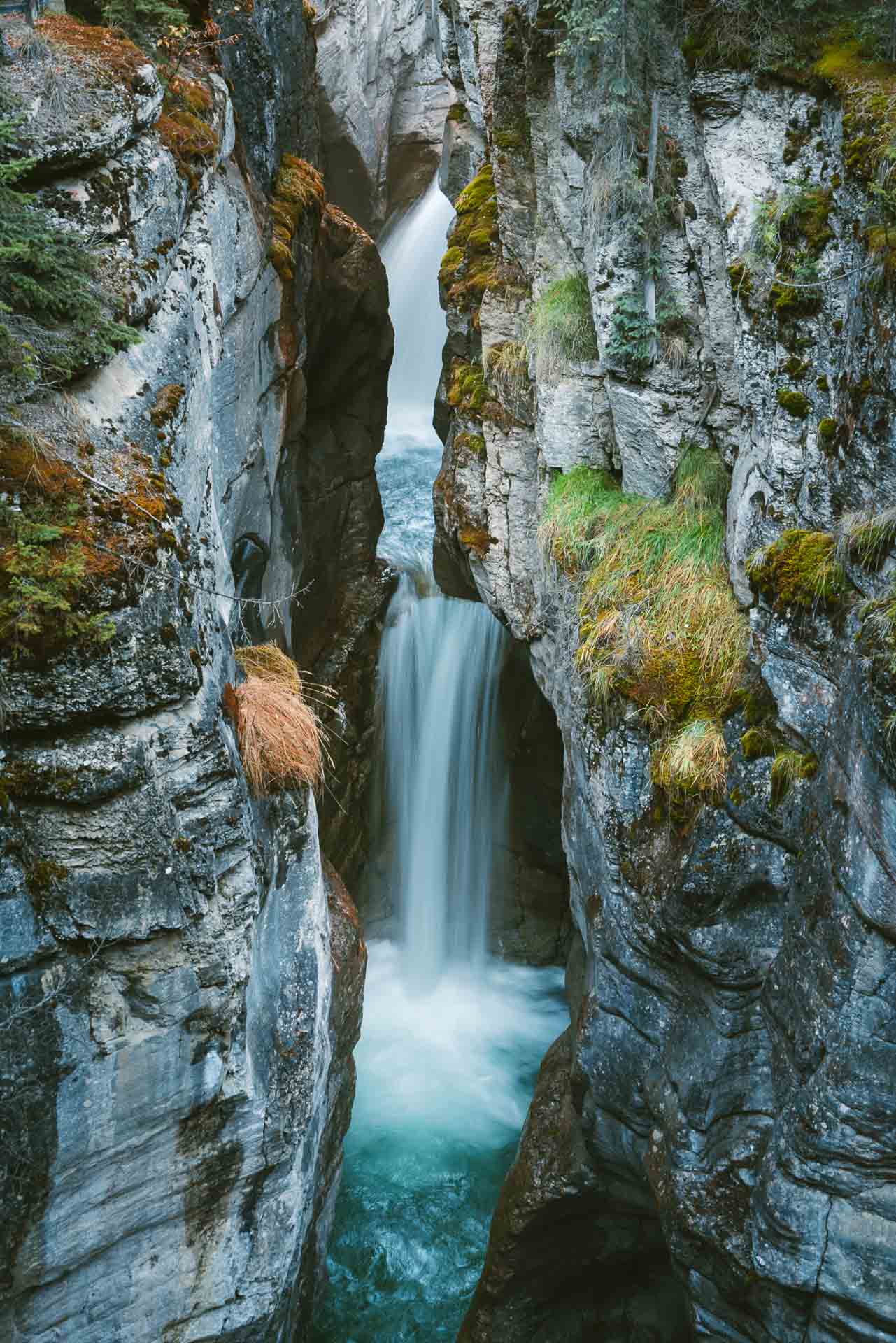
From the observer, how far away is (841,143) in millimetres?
5672

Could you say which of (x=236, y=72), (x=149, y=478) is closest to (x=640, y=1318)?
(x=149, y=478)

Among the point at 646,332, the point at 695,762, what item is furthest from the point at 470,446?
the point at 695,762

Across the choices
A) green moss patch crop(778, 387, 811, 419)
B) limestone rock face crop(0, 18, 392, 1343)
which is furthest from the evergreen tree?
green moss patch crop(778, 387, 811, 419)

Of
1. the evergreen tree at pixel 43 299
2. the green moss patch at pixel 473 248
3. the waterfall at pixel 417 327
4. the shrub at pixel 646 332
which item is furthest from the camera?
the waterfall at pixel 417 327

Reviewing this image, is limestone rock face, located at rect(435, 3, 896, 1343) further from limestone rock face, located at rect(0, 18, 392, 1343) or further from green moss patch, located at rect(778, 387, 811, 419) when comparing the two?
limestone rock face, located at rect(0, 18, 392, 1343)

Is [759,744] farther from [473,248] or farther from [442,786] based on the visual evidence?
[442,786]

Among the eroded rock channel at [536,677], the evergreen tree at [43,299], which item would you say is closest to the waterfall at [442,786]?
the eroded rock channel at [536,677]

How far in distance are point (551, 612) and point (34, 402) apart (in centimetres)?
432

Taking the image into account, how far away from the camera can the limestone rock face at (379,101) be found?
51.2 feet

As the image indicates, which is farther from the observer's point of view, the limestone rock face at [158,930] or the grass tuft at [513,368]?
the grass tuft at [513,368]

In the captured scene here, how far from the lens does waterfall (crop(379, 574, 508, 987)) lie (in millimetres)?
11984

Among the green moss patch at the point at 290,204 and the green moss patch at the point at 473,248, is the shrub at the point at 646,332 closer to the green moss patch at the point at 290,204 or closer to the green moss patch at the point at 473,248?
the green moss patch at the point at 473,248

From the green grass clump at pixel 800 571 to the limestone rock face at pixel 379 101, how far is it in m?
12.2

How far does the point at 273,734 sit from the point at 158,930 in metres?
1.32
